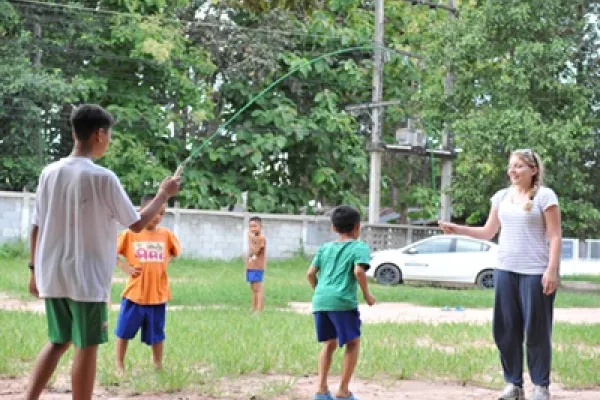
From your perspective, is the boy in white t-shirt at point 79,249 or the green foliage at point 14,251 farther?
the green foliage at point 14,251

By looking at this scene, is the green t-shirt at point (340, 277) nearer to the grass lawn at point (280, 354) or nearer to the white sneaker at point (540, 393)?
the grass lawn at point (280, 354)

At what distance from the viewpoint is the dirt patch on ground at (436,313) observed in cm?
1608

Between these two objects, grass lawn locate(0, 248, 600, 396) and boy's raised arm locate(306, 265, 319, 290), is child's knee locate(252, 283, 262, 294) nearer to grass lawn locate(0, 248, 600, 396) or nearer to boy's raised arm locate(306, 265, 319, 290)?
grass lawn locate(0, 248, 600, 396)

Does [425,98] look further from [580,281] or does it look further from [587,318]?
[587,318]

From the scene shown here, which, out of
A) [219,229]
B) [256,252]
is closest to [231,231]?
[219,229]

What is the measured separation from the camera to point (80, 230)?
5777mm

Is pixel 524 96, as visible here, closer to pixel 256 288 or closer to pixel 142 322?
pixel 256 288

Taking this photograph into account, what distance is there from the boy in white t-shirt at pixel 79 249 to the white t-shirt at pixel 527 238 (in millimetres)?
2940

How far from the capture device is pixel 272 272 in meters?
27.9

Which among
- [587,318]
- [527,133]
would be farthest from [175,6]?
[587,318]

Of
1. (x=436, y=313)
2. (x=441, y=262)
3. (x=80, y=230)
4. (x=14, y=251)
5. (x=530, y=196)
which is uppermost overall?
(x=530, y=196)

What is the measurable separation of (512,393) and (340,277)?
4.91 ft

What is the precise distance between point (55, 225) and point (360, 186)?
3407cm

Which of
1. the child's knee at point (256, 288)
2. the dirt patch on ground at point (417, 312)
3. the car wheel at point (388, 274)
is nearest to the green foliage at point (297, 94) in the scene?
the car wheel at point (388, 274)
